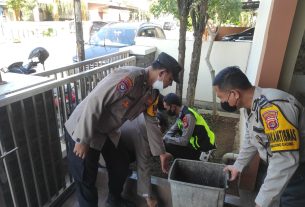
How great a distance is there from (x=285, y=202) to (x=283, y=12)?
4.94 ft

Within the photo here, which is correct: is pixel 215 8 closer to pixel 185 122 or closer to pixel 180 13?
pixel 180 13

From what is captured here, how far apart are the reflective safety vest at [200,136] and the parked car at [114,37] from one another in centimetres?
413

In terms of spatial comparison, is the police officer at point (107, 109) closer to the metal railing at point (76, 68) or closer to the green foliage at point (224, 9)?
the metal railing at point (76, 68)

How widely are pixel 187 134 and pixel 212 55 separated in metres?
3.10

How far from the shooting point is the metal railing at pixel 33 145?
6.58 ft

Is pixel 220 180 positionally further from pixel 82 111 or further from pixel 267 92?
pixel 82 111

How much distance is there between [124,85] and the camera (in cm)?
194

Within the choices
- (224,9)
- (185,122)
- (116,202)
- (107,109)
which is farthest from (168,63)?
(224,9)

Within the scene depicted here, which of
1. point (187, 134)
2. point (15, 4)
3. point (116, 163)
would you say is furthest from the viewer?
point (15, 4)

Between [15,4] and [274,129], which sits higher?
[15,4]

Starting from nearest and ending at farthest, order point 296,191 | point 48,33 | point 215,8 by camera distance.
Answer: point 296,191, point 215,8, point 48,33

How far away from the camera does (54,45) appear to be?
48.9 ft

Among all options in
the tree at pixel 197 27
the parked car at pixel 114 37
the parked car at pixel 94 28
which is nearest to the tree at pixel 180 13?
the tree at pixel 197 27

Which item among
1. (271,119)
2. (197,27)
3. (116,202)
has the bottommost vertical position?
(116,202)
